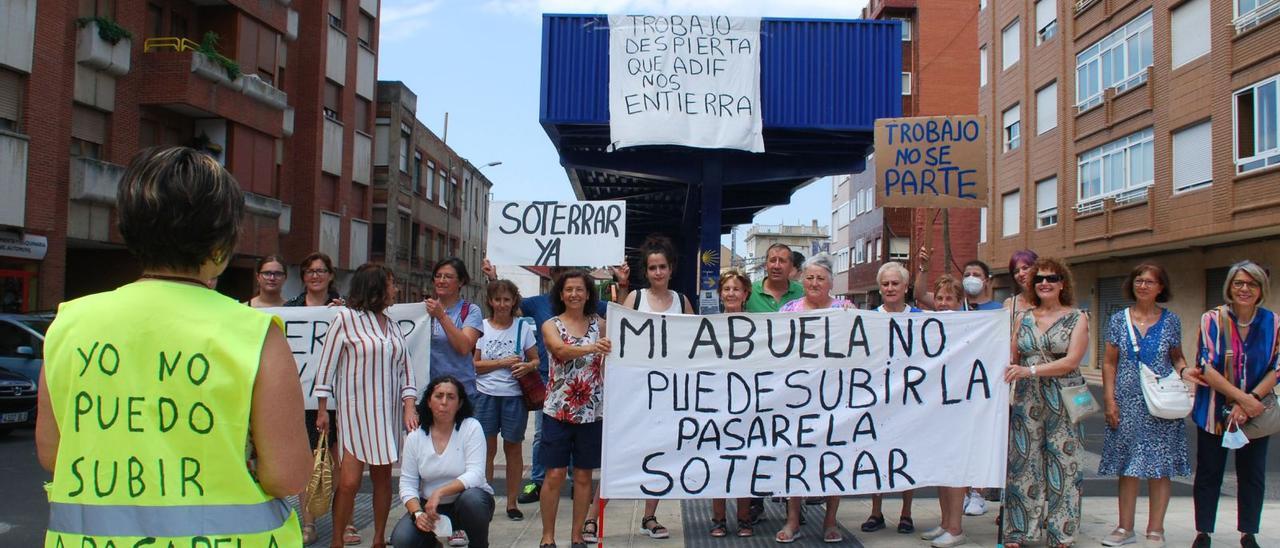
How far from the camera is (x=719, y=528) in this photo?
6.18m

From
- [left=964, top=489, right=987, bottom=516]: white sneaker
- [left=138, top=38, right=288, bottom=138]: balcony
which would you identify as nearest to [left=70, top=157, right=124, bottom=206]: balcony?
[left=138, top=38, right=288, bottom=138]: balcony

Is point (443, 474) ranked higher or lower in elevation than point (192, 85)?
lower

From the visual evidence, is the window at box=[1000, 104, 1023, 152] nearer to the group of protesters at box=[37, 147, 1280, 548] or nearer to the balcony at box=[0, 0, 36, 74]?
the balcony at box=[0, 0, 36, 74]

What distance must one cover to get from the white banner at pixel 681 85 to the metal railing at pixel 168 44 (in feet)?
47.7

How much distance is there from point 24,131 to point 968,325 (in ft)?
60.6

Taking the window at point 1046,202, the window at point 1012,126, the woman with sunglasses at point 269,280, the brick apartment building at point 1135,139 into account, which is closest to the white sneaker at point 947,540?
the woman with sunglasses at point 269,280

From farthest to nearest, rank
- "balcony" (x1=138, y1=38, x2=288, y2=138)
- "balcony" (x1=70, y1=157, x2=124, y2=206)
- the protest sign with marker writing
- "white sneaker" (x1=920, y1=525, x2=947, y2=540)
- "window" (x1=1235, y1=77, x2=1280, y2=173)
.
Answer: "balcony" (x1=138, y1=38, x2=288, y2=138)
"balcony" (x1=70, y1=157, x2=124, y2=206)
"window" (x1=1235, y1=77, x2=1280, y2=173)
the protest sign with marker writing
"white sneaker" (x1=920, y1=525, x2=947, y2=540)

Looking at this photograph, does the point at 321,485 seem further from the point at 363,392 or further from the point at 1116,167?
the point at 1116,167

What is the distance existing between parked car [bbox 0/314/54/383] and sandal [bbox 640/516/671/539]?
9.37 meters

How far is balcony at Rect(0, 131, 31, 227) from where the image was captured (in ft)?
57.2

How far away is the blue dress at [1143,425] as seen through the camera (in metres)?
5.69

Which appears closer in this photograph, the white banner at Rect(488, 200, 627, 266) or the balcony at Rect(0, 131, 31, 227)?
the white banner at Rect(488, 200, 627, 266)

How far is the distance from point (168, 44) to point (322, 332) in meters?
19.0

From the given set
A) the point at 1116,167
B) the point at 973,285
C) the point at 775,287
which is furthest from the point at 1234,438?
the point at 1116,167
